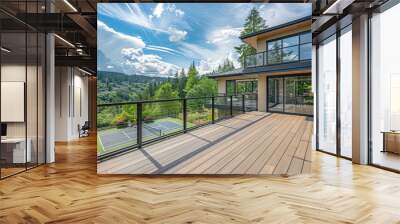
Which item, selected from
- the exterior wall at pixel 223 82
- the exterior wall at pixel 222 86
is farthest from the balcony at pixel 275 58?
the exterior wall at pixel 222 86

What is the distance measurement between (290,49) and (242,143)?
1606 millimetres

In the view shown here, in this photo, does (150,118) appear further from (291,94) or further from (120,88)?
(291,94)

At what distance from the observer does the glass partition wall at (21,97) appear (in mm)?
5488

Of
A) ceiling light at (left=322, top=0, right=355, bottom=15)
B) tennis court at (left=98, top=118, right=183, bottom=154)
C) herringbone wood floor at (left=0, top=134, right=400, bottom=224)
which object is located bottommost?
herringbone wood floor at (left=0, top=134, right=400, bottom=224)

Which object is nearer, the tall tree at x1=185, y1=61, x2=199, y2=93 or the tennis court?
the tennis court

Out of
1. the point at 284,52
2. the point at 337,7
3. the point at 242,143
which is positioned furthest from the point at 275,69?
the point at 337,7

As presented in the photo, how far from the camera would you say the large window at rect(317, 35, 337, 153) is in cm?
783

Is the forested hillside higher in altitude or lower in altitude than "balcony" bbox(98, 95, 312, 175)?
higher

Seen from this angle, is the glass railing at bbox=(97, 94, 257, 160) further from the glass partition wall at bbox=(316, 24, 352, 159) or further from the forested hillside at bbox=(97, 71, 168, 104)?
the glass partition wall at bbox=(316, 24, 352, 159)

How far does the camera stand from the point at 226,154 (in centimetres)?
512

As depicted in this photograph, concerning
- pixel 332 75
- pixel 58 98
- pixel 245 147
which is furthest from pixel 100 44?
pixel 58 98

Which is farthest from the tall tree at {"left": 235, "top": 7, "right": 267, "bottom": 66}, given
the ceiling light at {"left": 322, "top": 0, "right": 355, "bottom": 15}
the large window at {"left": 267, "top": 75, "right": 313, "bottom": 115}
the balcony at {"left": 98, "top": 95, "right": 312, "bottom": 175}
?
the ceiling light at {"left": 322, "top": 0, "right": 355, "bottom": 15}

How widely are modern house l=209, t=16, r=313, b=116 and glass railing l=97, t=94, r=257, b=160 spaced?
0.30m

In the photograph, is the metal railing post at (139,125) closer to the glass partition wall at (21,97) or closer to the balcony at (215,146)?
the balcony at (215,146)
